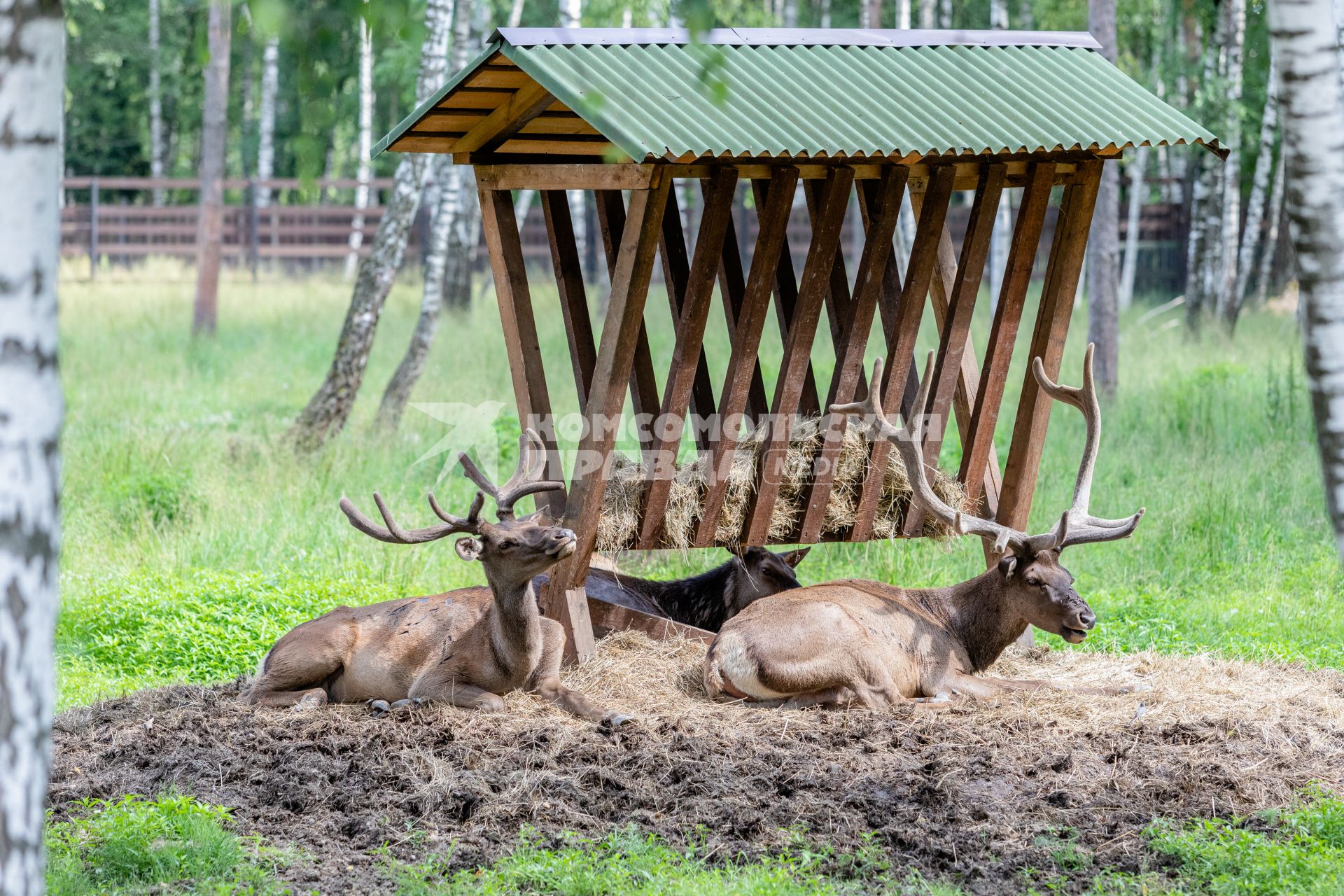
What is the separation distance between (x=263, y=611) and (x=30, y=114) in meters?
5.76

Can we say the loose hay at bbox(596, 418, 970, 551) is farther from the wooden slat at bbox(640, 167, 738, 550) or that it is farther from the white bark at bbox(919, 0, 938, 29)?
the white bark at bbox(919, 0, 938, 29)

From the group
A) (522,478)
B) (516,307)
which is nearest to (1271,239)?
(516,307)

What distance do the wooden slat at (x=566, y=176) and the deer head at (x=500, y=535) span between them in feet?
4.96

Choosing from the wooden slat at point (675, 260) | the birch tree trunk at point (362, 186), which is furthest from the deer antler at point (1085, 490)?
the birch tree trunk at point (362, 186)

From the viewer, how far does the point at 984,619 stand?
7469 millimetres

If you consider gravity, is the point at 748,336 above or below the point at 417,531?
above

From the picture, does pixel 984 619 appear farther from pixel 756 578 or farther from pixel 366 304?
pixel 366 304

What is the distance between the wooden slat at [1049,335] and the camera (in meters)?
7.79

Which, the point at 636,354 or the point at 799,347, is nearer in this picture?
the point at 799,347

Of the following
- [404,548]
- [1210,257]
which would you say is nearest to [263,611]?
[404,548]

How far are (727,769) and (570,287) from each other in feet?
10.1

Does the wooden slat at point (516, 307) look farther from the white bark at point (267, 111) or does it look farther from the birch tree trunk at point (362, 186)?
the white bark at point (267, 111)

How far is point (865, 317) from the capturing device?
7.70 metres

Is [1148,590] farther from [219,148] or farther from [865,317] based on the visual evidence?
[219,148]
